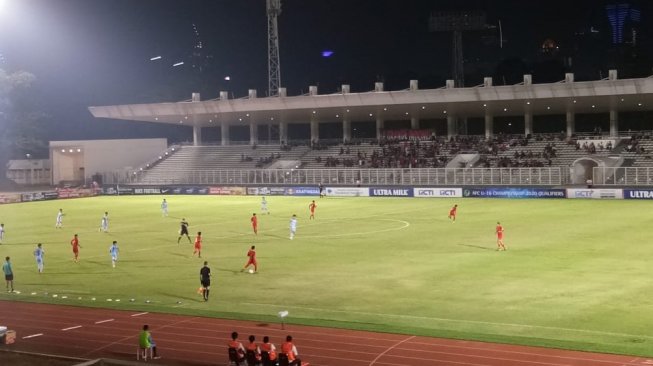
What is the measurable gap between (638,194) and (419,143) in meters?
28.5

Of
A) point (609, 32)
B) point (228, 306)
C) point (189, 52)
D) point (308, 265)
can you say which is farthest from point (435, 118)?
point (228, 306)

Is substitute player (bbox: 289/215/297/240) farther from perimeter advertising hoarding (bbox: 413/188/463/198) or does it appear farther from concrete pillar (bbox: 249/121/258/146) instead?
concrete pillar (bbox: 249/121/258/146)

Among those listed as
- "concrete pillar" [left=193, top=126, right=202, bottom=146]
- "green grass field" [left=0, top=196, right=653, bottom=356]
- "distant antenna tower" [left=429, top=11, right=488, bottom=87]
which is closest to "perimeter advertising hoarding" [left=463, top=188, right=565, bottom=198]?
"green grass field" [left=0, top=196, right=653, bottom=356]

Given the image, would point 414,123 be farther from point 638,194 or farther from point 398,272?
point 398,272

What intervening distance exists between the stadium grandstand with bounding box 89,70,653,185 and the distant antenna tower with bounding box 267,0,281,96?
156 inches

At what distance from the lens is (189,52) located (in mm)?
122625

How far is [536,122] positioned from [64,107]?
69.1m

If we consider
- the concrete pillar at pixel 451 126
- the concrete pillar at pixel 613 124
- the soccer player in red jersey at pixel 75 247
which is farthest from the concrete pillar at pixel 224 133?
the soccer player in red jersey at pixel 75 247

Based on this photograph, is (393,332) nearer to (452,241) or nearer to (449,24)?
(452,241)

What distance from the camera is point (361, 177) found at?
74.1m

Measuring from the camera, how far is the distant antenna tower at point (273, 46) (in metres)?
85.4

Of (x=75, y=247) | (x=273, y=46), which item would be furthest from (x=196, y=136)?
(x=75, y=247)

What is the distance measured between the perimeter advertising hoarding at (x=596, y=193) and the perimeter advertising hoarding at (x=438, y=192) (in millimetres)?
9936

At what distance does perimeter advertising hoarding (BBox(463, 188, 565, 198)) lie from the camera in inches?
2445
